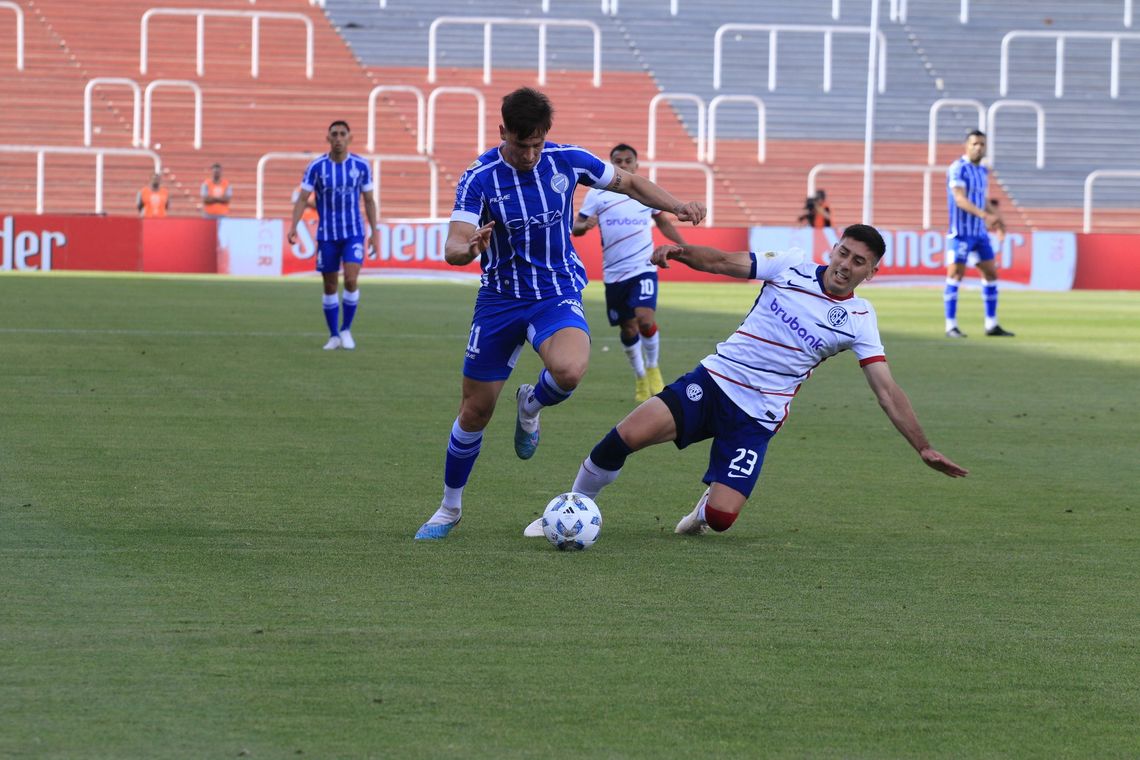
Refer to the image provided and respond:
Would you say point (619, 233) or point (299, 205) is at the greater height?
point (299, 205)

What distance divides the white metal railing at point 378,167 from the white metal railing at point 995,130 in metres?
12.3

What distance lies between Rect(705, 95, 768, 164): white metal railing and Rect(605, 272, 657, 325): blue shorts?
2348 centimetres

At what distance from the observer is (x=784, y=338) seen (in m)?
8.09

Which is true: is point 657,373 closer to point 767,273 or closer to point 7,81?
point 767,273

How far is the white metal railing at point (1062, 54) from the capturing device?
42.3 metres

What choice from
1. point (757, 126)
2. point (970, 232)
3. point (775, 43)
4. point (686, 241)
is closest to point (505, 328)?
point (970, 232)

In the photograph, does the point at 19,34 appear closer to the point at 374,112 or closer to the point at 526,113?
the point at 374,112

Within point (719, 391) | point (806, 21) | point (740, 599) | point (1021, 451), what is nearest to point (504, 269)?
point (719, 391)

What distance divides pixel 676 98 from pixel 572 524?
106 feet

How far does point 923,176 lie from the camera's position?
4094cm

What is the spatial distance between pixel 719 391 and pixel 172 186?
29.4 metres

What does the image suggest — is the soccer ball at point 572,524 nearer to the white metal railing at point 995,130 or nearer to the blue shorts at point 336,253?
the blue shorts at point 336,253

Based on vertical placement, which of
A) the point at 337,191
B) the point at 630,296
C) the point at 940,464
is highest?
the point at 337,191

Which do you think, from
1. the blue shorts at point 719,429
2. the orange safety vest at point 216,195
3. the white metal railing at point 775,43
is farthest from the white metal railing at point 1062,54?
the blue shorts at point 719,429
